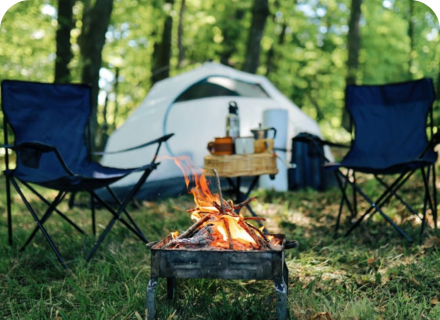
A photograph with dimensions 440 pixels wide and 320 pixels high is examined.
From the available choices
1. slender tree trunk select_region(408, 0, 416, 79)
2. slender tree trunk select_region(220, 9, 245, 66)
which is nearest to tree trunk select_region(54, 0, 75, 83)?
slender tree trunk select_region(220, 9, 245, 66)

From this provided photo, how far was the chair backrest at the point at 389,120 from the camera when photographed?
10.3 feet

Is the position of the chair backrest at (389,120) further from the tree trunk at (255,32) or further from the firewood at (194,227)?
the tree trunk at (255,32)

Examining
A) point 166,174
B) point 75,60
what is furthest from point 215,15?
point 166,174

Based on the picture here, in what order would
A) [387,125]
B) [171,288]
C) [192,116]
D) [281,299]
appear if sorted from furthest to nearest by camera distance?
1. [192,116]
2. [387,125]
3. [171,288]
4. [281,299]

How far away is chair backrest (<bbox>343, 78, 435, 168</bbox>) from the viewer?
10.3 ft

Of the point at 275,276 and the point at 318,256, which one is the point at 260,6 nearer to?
the point at 318,256

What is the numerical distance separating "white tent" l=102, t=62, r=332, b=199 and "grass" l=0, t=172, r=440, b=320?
4.17 ft

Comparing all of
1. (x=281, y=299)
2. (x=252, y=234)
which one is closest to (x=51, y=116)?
(x=252, y=234)

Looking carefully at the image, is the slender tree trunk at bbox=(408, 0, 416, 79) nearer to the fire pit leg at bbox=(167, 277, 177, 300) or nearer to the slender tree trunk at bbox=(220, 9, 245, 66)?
the slender tree trunk at bbox=(220, 9, 245, 66)

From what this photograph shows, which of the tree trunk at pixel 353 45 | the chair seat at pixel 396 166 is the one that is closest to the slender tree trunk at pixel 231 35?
the tree trunk at pixel 353 45

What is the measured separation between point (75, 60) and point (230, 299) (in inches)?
224

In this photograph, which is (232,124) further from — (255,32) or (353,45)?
(353,45)

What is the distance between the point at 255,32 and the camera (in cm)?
731

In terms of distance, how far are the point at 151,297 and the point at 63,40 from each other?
5704mm
